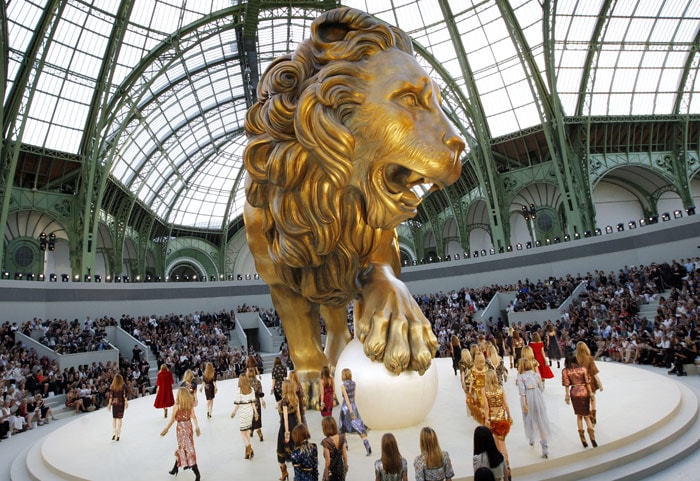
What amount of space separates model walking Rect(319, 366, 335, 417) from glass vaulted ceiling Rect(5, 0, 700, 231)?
62.8ft

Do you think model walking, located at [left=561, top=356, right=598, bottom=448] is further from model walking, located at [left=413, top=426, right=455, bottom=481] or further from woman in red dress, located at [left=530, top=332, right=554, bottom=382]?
woman in red dress, located at [left=530, top=332, right=554, bottom=382]

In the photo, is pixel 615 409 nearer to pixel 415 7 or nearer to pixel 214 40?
pixel 415 7

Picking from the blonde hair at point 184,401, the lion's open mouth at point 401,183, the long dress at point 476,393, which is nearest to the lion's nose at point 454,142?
the lion's open mouth at point 401,183

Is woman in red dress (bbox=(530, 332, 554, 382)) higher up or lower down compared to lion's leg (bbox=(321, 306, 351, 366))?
lower down

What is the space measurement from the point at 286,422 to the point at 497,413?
173 centimetres

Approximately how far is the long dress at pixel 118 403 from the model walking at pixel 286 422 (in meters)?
2.78

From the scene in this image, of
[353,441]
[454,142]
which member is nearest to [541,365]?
[353,441]

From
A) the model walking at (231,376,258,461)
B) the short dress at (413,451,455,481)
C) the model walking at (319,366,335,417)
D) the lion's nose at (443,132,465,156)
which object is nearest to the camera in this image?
the short dress at (413,451,455,481)

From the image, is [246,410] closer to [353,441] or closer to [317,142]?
[353,441]

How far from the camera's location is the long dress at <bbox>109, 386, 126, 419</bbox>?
5.74m

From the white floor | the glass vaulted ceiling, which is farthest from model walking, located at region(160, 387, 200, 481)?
the glass vaulted ceiling

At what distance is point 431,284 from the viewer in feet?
86.6

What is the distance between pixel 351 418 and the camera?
4012 mm

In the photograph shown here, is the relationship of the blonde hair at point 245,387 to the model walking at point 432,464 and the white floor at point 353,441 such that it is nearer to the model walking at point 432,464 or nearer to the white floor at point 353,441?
the white floor at point 353,441
